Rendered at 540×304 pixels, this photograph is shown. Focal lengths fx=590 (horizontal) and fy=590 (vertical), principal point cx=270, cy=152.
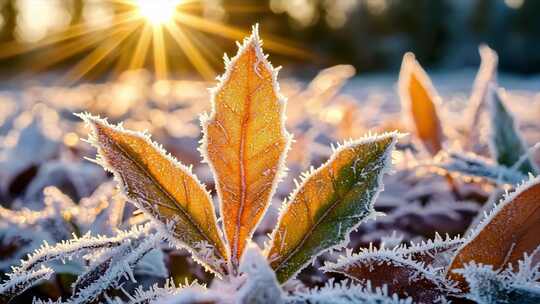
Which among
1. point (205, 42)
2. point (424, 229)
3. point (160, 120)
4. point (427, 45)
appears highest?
point (205, 42)

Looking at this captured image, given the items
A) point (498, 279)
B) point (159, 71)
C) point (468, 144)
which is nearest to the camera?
point (498, 279)

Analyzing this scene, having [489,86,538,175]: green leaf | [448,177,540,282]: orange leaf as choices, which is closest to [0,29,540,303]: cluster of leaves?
[448,177,540,282]: orange leaf

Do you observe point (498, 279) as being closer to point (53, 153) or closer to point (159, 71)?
point (53, 153)

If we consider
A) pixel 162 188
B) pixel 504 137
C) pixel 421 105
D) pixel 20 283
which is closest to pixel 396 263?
pixel 162 188

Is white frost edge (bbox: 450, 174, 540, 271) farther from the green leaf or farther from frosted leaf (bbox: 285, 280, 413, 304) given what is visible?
the green leaf

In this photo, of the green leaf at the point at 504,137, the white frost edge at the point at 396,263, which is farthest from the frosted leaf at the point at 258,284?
the green leaf at the point at 504,137

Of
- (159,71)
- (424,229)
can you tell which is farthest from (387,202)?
(159,71)

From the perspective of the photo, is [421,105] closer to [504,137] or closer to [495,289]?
[504,137]
